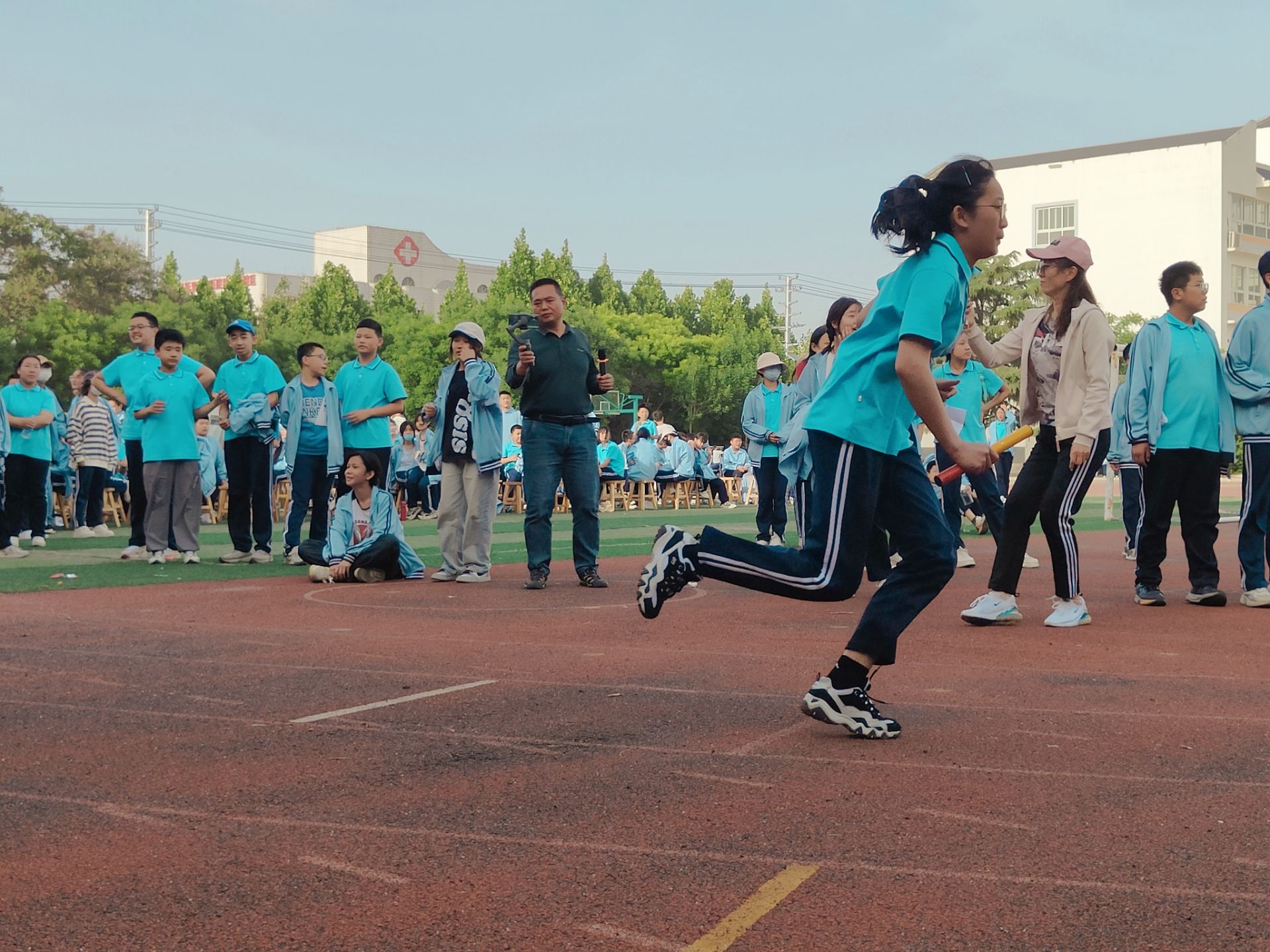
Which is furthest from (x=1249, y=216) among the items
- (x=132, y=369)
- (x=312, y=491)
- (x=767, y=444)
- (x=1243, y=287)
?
(x=132, y=369)

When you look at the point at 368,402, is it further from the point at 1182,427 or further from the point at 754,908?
the point at 754,908

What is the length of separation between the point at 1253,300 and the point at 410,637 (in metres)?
77.8

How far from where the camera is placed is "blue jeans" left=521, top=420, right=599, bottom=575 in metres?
10.7

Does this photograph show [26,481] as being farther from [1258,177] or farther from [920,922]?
[1258,177]

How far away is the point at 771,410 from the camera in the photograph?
50.4 feet

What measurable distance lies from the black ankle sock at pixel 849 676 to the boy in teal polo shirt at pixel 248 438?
28.7 feet

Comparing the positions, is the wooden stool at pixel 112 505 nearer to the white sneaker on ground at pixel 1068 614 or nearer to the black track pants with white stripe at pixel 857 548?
the white sneaker on ground at pixel 1068 614

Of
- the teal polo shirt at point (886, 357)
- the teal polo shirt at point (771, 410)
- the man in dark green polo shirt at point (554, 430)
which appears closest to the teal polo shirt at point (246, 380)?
the man in dark green polo shirt at point (554, 430)

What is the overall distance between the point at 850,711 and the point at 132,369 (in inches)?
404

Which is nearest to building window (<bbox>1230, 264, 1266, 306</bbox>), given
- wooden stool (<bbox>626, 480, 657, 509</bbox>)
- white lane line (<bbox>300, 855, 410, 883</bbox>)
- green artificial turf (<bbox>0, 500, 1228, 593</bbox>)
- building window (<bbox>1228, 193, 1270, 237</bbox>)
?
building window (<bbox>1228, 193, 1270, 237</bbox>)

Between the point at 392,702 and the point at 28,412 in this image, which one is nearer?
the point at 392,702

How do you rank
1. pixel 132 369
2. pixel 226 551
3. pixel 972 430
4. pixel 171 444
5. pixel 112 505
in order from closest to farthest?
pixel 972 430, pixel 171 444, pixel 132 369, pixel 226 551, pixel 112 505

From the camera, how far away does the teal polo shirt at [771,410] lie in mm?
14977

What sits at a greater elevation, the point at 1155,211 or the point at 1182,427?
the point at 1155,211
